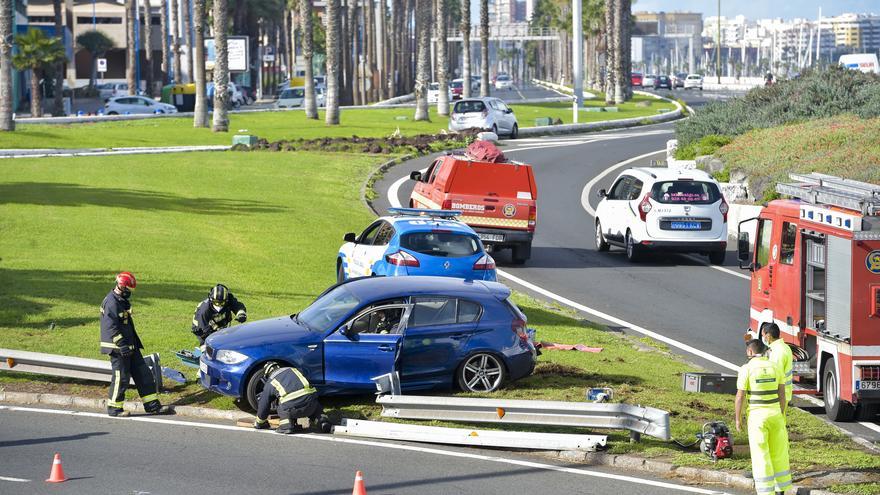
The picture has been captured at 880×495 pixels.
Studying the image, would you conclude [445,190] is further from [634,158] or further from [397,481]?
[634,158]

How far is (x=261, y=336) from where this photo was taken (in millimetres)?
14906

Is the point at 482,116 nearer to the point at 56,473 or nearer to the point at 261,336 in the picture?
the point at 261,336

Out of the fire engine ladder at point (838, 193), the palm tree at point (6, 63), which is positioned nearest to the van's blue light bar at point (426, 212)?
the fire engine ladder at point (838, 193)

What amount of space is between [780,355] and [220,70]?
1791 inches

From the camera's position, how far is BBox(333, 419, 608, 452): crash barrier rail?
13.2 meters

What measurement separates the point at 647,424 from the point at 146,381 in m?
5.88

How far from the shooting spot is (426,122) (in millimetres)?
63125

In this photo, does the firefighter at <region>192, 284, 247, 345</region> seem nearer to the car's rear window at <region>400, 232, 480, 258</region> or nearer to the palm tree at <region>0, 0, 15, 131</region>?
the car's rear window at <region>400, 232, 480, 258</region>

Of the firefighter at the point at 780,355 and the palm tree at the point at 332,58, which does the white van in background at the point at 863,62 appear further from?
the firefighter at the point at 780,355

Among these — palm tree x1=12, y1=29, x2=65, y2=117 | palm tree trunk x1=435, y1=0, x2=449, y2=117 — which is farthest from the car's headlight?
palm tree x1=12, y1=29, x2=65, y2=117

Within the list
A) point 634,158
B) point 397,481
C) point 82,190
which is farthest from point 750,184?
point 397,481

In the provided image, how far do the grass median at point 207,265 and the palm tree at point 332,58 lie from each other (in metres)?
13.1

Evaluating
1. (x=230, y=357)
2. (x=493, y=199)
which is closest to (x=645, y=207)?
(x=493, y=199)

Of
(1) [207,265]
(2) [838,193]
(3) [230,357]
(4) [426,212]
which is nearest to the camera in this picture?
(3) [230,357]
